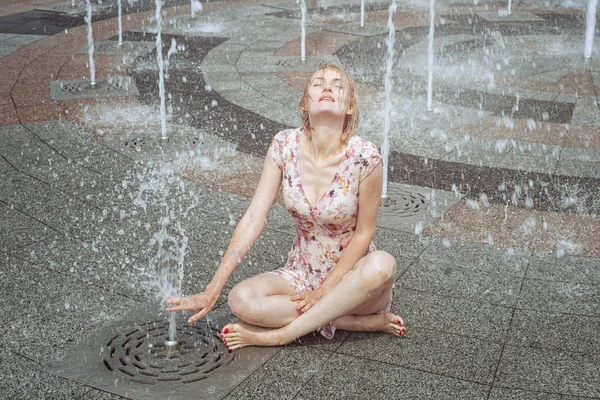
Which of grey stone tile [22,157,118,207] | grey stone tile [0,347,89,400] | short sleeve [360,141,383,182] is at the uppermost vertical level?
short sleeve [360,141,383,182]

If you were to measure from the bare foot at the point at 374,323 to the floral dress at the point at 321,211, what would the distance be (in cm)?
10

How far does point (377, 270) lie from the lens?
13.4 ft

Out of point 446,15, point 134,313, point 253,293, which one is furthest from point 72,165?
point 446,15

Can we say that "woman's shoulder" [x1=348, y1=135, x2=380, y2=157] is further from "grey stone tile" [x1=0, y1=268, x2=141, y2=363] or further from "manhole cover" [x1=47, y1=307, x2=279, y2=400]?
"grey stone tile" [x1=0, y1=268, x2=141, y2=363]

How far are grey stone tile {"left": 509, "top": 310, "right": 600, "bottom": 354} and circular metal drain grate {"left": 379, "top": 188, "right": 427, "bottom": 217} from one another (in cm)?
Answer: 169

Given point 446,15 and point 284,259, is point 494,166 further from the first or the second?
point 446,15

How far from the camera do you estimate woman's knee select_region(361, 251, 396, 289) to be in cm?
409

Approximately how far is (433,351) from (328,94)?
1342 mm

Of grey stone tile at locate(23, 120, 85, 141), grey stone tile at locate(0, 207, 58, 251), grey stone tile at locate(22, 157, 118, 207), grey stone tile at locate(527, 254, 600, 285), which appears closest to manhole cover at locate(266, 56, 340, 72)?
grey stone tile at locate(23, 120, 85, 141)

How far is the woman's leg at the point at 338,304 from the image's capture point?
411 centimetres

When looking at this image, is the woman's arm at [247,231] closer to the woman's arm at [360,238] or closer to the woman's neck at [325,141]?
the woman's neck at [325,141]

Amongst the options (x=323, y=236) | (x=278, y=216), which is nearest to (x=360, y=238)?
(x=323, y=236)

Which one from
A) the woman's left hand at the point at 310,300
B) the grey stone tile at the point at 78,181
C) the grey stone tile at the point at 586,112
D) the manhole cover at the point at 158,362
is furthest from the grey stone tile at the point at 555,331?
the grey stone tile at the point at 586,112

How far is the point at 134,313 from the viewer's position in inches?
181
